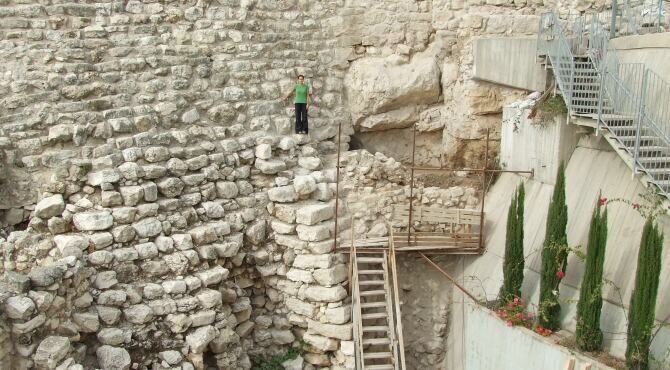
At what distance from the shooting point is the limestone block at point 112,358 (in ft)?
29.0

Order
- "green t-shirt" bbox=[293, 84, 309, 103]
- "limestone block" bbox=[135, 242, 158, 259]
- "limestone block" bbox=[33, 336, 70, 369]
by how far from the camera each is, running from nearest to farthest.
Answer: "limestone block" bbox=[33, 336, 70, 369], "limestone block" bbox=[135, 242, 158, 259], "green t-shirt" bbox=[293, 84, 309, 103]

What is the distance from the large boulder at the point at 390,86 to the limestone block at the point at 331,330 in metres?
3.98

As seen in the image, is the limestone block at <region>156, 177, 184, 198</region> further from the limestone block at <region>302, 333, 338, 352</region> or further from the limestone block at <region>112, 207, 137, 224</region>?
the limestone block at <region>302, 333, 338, 352</region>

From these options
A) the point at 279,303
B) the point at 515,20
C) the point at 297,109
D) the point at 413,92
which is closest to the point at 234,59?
the point at 297,109

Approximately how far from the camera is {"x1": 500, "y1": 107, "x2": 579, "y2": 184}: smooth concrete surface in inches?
434

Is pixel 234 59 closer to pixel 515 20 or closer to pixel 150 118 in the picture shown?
pixel 150 118

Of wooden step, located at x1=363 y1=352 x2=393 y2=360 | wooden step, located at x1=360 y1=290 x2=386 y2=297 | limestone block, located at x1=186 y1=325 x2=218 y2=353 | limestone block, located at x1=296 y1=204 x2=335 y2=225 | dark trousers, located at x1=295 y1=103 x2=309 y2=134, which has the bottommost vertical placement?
wooden step, located at x1=363 y1=352 x2=393 y2=360

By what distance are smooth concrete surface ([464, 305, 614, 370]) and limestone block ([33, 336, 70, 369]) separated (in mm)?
5688

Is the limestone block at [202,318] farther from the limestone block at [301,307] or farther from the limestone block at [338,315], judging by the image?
the limestone block at [338,315]


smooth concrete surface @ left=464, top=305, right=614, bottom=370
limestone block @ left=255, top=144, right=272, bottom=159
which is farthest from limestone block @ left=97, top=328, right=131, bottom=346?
smooth concrete surface @ left=464, top=305, right=614, bottom=370

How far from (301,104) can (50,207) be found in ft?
14.6

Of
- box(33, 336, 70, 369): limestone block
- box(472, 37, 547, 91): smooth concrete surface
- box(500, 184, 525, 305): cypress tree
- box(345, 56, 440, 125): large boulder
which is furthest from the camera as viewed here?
box(345, 56, 440, 125): large boulder

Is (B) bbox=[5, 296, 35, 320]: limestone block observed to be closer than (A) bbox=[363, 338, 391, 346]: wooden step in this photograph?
Yes

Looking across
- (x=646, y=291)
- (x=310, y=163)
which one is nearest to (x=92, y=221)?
(x=310, y=163)
